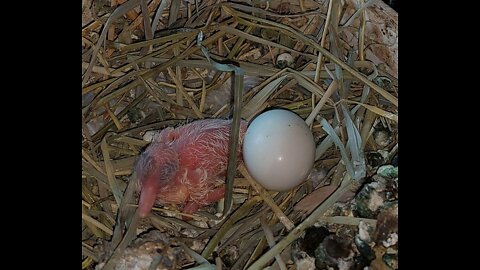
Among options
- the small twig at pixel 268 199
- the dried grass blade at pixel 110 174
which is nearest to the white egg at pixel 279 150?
the small twig at pixel 268 199

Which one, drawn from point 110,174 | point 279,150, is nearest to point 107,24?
point 110,174

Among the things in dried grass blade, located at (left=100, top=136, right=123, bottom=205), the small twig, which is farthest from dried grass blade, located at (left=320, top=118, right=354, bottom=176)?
dried grass blade, located at (left=100, top=136, right=123, bottom=205)

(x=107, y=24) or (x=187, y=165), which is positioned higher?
(x=107, y=24)

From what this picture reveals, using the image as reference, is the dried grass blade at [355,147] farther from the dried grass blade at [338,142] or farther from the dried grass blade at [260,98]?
the dried grass blade at [260,98]

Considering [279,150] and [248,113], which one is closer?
[279,150]

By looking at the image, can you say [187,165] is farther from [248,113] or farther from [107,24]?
[107,24]

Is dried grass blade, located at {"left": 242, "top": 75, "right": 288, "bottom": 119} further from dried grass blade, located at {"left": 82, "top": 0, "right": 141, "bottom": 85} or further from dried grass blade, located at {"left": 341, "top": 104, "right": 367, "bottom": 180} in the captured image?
dried grass blade, located at {"left": 82, "top": 0, "right": 141, "bottom": 85}

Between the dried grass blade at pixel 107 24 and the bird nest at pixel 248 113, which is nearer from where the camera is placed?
the bird nest at pixel 248 113

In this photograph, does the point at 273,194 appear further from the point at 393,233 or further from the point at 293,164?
the point at 393,233
